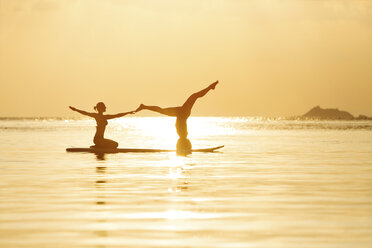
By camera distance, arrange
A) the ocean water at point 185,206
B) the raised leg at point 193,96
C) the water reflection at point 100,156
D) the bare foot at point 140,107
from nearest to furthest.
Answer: the ocean water at point 185,206, the water reflection at point 100,156, the bare foot at point 140,107, the raised leg at point 193,96

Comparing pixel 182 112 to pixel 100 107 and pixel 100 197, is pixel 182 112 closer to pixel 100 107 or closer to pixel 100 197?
pixel 100 107

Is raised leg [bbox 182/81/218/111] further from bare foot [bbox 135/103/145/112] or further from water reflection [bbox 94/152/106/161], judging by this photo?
water reflection [bbox 94/152/106/161]

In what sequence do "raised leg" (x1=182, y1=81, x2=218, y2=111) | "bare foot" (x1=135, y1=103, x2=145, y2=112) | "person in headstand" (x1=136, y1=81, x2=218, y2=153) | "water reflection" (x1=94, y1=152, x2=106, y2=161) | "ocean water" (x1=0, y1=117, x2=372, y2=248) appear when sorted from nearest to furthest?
"ocean water" (x1=0, y1=117, x2=372, y2=248), "water reflection" (x1=94, y1=152, x2=106, y2=161), "bare foot" (x1=135, y1=103, x2=145, y2=112), "person in headstand" (x1=136, y1=81, x2=218, y2=153), "raised leg" (x1=182, y1=81, x2=218, y2=111)

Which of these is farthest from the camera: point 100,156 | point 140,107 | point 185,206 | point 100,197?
point 140,107

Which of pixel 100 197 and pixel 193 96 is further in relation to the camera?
pixel 193 96

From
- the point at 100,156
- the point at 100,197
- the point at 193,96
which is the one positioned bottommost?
the point at 100,197

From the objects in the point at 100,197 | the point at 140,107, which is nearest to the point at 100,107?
the point at 140,107

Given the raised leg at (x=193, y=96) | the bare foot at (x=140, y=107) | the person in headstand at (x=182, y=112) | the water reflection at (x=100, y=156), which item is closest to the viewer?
the water reflection at (x=100, y=156)

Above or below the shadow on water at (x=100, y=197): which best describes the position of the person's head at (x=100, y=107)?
above

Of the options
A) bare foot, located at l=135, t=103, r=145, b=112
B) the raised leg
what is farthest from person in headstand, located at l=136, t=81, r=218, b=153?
bare foot, located at l=135, t=103, r=145, b=112

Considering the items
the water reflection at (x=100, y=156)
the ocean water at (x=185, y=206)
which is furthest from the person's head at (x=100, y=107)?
the ocean water at (x=185, y=206)

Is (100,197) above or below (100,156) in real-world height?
below

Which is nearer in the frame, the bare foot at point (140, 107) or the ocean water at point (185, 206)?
Answer: the ocean water at point (185, 206)

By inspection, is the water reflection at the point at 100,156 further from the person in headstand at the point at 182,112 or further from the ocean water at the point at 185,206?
the ocean water at the point at 185,206
